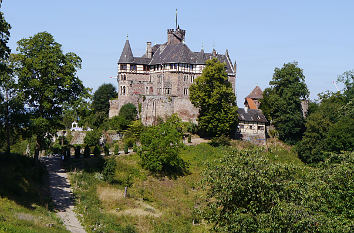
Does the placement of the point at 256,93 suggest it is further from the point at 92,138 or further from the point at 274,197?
the point at 274,197

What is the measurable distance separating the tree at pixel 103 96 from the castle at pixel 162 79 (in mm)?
12765

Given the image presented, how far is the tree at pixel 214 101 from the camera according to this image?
67625 millimetres

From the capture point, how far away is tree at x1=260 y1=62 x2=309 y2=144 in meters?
73.2

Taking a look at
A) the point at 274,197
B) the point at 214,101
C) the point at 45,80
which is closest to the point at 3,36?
the point at 45,80

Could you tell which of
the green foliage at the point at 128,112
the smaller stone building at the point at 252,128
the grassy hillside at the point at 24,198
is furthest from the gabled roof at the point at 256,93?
the grassy hillside at the point at 24,198

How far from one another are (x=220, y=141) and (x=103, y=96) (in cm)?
3281

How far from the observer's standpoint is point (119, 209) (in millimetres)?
44562

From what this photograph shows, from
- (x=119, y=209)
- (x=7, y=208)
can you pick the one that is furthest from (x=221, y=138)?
(x=7, y=208)

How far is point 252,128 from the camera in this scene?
73125 mm

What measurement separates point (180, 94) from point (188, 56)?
6.22 metres

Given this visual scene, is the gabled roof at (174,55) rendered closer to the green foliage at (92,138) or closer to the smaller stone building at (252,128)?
the smaller stone building at (252,128)

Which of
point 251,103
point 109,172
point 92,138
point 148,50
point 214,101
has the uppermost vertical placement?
point 148,50

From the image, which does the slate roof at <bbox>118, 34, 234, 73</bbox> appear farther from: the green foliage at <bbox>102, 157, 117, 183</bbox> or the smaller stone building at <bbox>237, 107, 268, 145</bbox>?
the green foliage at <bbox>102, 157, 117, 183</bbox>

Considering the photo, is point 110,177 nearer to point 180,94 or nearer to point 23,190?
point 23,190
